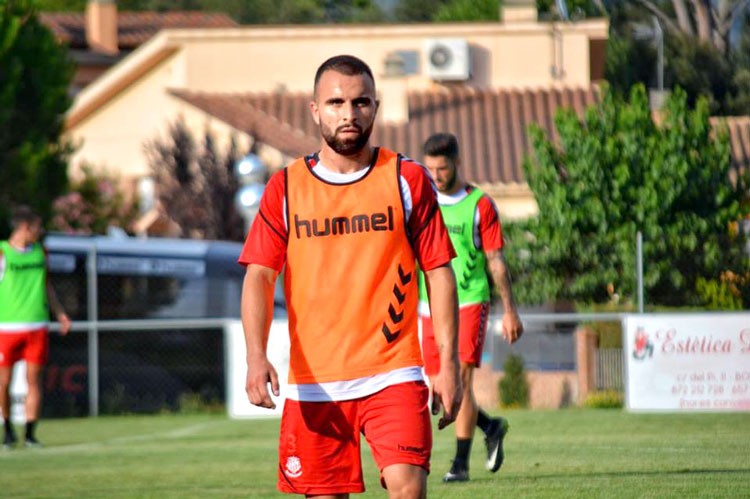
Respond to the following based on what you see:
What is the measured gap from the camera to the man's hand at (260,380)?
6004mm

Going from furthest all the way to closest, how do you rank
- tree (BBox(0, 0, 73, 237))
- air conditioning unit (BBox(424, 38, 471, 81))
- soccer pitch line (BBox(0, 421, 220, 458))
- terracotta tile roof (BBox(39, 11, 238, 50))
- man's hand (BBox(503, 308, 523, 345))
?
terracotta tile roof (BBox(39, 11, 238, 50))
air conditioning unit (BBox(424, 38, 471, 81))
tree (BBox(0, 0, 73, 237))
soccer pitch line (BBox(0, 421, 220, 458))
man's hand (BBox(503, 308, 523, 345))

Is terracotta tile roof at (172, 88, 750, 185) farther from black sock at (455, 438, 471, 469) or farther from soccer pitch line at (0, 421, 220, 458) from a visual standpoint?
black sock at (455, 438, 471, 469)

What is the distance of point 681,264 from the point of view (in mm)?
22094

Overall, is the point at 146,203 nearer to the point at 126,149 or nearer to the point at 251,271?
the point at 126,149

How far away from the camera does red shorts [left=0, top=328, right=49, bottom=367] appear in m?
15.3

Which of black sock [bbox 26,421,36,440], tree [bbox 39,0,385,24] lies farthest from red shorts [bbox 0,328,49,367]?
tree [bbox 39,0,385,24]

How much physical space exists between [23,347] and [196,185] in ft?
67.3

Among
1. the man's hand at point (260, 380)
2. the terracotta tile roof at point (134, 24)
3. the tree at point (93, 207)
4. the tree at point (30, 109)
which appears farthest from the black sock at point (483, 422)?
the terracotta tile roof at point (134, 24)

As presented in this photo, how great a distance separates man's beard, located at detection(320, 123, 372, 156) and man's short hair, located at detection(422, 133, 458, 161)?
4.28 meters

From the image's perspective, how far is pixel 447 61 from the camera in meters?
43.5

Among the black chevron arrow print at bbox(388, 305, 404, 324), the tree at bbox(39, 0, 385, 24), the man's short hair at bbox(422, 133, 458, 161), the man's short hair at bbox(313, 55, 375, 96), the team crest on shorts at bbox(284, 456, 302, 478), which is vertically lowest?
the team crest on shorts at bbox(284, 456, 302, 478)

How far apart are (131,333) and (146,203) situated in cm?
2437

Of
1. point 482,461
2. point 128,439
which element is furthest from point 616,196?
point 482,461

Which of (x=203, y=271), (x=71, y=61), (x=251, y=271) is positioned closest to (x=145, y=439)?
(x=203, y=271)
